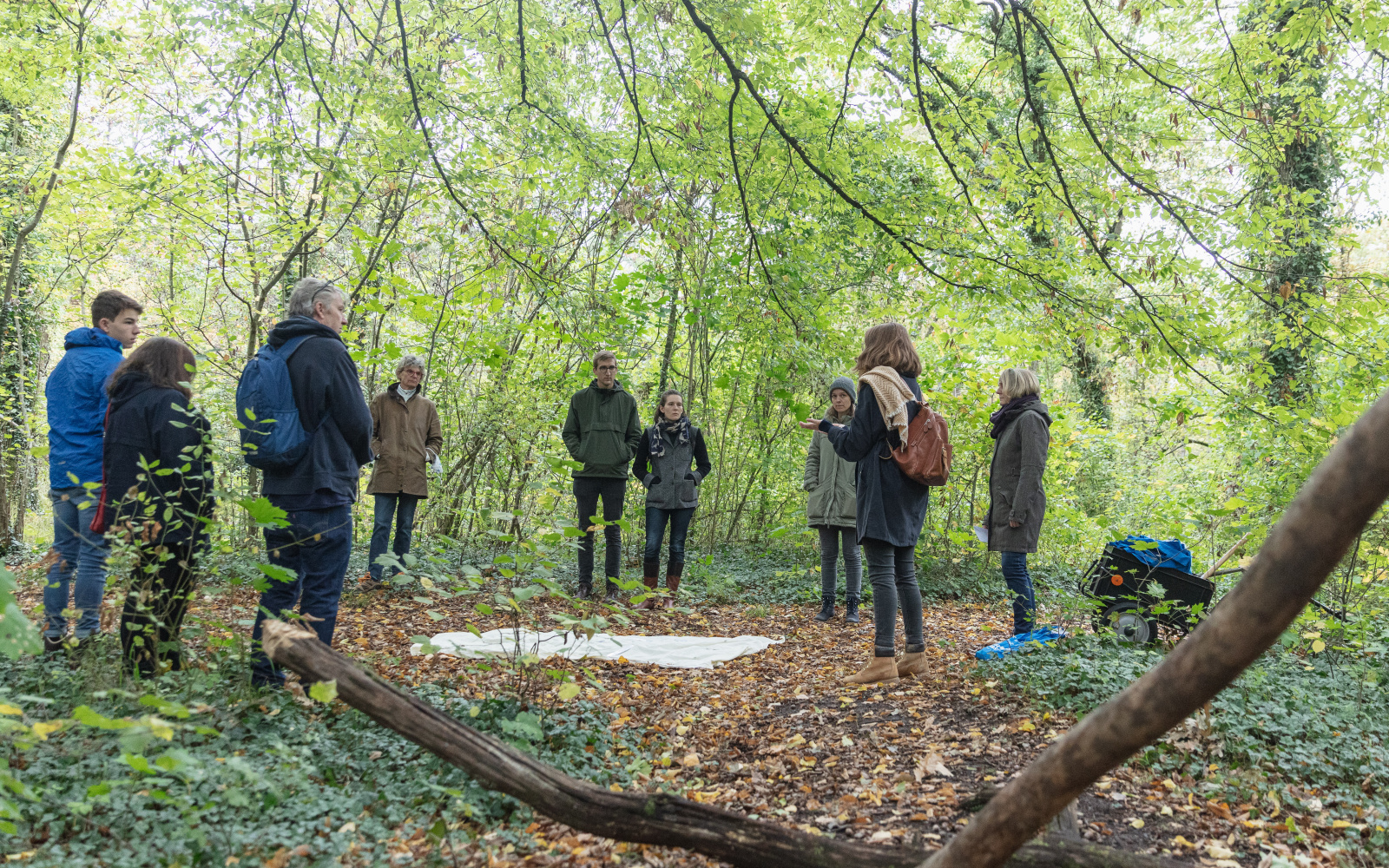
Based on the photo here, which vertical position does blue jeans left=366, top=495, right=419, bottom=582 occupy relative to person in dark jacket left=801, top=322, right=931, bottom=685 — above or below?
below

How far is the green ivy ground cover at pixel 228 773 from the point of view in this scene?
2.12 metres

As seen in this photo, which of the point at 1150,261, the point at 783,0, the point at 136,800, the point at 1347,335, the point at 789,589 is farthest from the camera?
the point at 789,589

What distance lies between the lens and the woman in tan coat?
6488 mm

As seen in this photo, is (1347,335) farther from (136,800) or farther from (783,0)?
(136,800)

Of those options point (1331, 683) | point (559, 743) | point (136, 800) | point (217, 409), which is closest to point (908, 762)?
point (559, 743)

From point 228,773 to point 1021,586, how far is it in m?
4.50

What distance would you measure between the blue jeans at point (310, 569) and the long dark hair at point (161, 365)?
862 mm

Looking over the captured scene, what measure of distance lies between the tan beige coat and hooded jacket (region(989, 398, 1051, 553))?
466 centimetres

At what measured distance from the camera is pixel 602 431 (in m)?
6.66

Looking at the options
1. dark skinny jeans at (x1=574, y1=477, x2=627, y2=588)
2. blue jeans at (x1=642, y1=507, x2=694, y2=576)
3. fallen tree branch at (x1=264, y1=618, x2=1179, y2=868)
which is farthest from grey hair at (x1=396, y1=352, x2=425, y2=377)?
fallen tree branch at (x1=264, y1=618, x2=1179, y2=868)

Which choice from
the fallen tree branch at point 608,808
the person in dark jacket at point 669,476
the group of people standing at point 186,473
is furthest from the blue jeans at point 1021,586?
the group of people standing at point 186,473

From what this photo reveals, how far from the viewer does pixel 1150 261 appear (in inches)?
195

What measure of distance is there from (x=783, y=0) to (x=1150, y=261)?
12.3 feet

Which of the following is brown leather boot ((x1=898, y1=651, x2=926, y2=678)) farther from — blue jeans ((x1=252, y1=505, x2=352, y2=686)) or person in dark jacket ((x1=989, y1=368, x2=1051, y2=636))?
blue jeans ((x1=252, y1=505, x2=352, y2=686))
